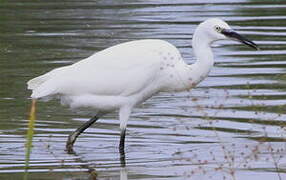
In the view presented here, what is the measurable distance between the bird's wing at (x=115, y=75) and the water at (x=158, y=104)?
55 centimetres

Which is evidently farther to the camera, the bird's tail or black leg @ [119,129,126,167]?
the bird's tail

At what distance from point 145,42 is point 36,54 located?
542cm

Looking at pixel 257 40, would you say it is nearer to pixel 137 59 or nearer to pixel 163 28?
pixel 163 28

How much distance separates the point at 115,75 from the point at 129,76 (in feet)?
0.49

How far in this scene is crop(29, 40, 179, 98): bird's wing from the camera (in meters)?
9.75

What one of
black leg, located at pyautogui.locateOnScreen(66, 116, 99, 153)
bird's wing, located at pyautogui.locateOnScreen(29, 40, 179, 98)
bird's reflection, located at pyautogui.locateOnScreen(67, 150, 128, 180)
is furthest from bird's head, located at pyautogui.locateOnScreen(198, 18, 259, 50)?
black leg, located at pyautogui.locateOnScreen(66, 116, 99, 153)

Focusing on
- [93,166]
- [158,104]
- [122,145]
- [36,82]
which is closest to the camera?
[93,166]

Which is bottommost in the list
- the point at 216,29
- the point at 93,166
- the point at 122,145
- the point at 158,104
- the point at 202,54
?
the point at 93,166

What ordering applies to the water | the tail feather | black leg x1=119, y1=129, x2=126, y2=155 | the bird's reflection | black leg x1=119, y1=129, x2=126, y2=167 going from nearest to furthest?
the bird's reflection
the water
black leg x1=119, y1=129, x2=126, y2=167
black leg x1=119, y1=129, x2=126, y2=155
the tail feather

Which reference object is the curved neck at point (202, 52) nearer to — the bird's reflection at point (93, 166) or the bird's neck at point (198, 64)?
the bird's neck at point (198, 64)

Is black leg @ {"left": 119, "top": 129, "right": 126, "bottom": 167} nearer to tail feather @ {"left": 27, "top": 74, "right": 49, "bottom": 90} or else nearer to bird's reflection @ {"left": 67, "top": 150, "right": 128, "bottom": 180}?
bird's reflection @ {"left": 67, "top": 150, "right": 128, "bottom": 180}

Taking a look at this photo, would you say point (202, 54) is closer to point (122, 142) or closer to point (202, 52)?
point (202, 52)

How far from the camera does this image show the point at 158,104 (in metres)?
12.0

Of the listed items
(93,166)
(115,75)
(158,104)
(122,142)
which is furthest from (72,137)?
(158,104)
